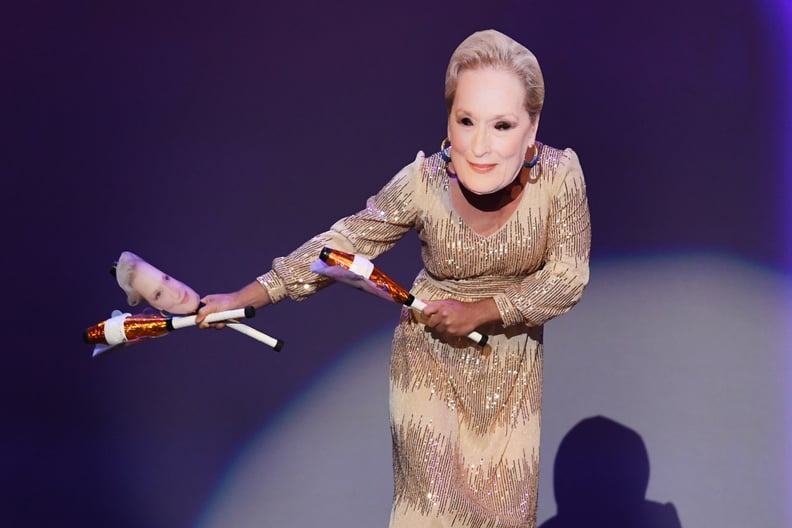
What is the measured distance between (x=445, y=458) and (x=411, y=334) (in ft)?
0.98

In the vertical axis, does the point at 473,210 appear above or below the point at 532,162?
below

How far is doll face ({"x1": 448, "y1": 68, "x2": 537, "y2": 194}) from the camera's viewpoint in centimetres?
268

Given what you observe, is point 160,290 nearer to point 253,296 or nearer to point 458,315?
point 253,296

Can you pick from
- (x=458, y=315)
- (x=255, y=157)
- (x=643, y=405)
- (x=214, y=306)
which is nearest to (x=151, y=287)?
(x=214, y=306)

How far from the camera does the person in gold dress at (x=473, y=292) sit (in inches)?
107

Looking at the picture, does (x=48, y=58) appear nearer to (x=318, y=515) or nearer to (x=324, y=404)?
(x=324, y=404)

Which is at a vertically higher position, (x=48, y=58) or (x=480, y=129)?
(x=48, y=58)

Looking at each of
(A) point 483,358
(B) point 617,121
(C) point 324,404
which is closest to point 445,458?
(A) point 483,358

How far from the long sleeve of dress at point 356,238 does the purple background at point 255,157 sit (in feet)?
3.14

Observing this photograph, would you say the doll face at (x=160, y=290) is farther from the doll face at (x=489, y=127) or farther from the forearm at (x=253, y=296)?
the doll face at (x=489, y=127)

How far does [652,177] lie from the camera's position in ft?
12.7

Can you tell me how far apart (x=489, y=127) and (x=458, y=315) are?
1.34ft

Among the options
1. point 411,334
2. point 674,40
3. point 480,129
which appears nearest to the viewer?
point 480,129

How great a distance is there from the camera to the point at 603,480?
4.00m
